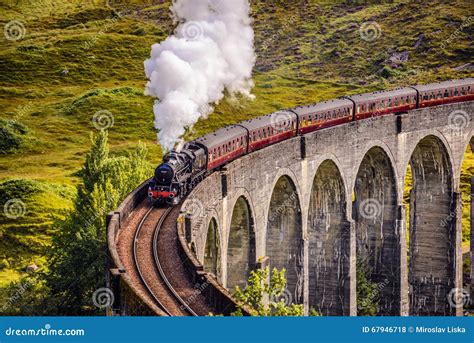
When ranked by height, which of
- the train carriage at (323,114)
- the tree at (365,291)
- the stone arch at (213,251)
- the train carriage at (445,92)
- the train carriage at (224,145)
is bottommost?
the tree at (365,291)

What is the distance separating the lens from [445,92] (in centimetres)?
6297

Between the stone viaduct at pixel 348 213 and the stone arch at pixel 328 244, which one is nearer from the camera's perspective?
the stone viaduct at pixel 348 213

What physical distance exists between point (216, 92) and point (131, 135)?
5032cm

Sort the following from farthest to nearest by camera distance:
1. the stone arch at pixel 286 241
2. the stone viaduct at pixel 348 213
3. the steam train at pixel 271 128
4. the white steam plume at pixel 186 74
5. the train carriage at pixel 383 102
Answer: the train carriage at pixel 383 102 → the stone arch at pixel 286 241 → the stone viaduct at pixel 348 213 → the white steam plume at pixel 186 74 → the steam train at pixel 271 128

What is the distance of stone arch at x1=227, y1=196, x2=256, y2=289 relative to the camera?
44562 mm

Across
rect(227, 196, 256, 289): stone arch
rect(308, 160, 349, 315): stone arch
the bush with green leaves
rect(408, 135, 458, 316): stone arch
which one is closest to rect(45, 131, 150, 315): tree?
rect(227, 196, 256, 289): stone arch

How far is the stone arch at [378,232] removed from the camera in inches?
2266

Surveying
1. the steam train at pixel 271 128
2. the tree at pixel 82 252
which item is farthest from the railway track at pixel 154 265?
the tree at pixel 82 252

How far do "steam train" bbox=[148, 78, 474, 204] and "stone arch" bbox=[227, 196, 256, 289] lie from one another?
9.64 ft

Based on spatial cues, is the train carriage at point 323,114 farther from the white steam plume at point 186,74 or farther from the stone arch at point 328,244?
the white steam plume at point 186,74

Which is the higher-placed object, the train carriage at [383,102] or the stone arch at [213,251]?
the train carriage at [383,102]

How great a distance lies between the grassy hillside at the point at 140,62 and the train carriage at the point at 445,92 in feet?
102

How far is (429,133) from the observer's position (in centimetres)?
5950

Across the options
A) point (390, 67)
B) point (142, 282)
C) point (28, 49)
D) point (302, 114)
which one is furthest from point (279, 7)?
point (142, 282)
